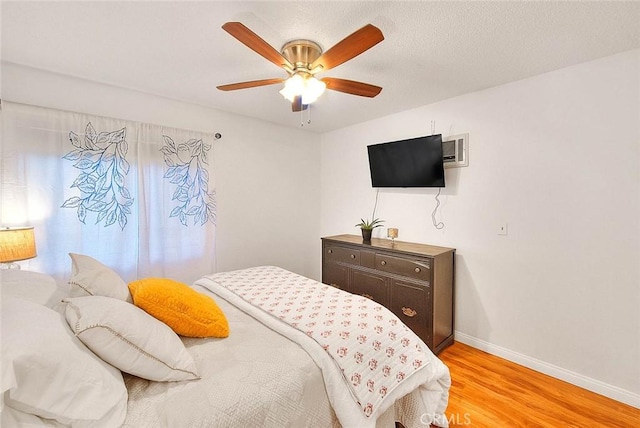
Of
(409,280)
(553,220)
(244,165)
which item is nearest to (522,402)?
(409,280)

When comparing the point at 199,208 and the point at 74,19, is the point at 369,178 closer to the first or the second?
the point at 199,208

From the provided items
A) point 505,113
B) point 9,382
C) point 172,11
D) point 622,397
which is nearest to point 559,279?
point 622,397

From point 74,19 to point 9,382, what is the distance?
1913 millimetres

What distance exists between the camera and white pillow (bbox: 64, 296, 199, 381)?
1.03 meters

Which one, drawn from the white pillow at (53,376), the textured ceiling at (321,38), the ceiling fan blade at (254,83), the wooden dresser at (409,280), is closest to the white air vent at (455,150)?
the textured ceiling at (321,38)

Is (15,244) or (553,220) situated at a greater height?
(553,220)

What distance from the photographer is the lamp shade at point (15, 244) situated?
1.82 m

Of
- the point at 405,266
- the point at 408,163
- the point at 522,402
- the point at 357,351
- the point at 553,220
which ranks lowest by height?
the point at 522,402

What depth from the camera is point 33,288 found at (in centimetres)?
137

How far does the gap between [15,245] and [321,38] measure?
2.38 meters

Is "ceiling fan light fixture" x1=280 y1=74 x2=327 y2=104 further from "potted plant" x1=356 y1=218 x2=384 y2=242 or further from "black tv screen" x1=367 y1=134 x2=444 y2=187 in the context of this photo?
"potted plant" x1=356 y1=218 x2=384 y2=242

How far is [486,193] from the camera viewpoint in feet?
8.59

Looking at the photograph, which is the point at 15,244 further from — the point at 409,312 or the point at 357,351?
the point at 409,312

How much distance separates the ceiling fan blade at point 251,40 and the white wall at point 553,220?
1967 millimetres
